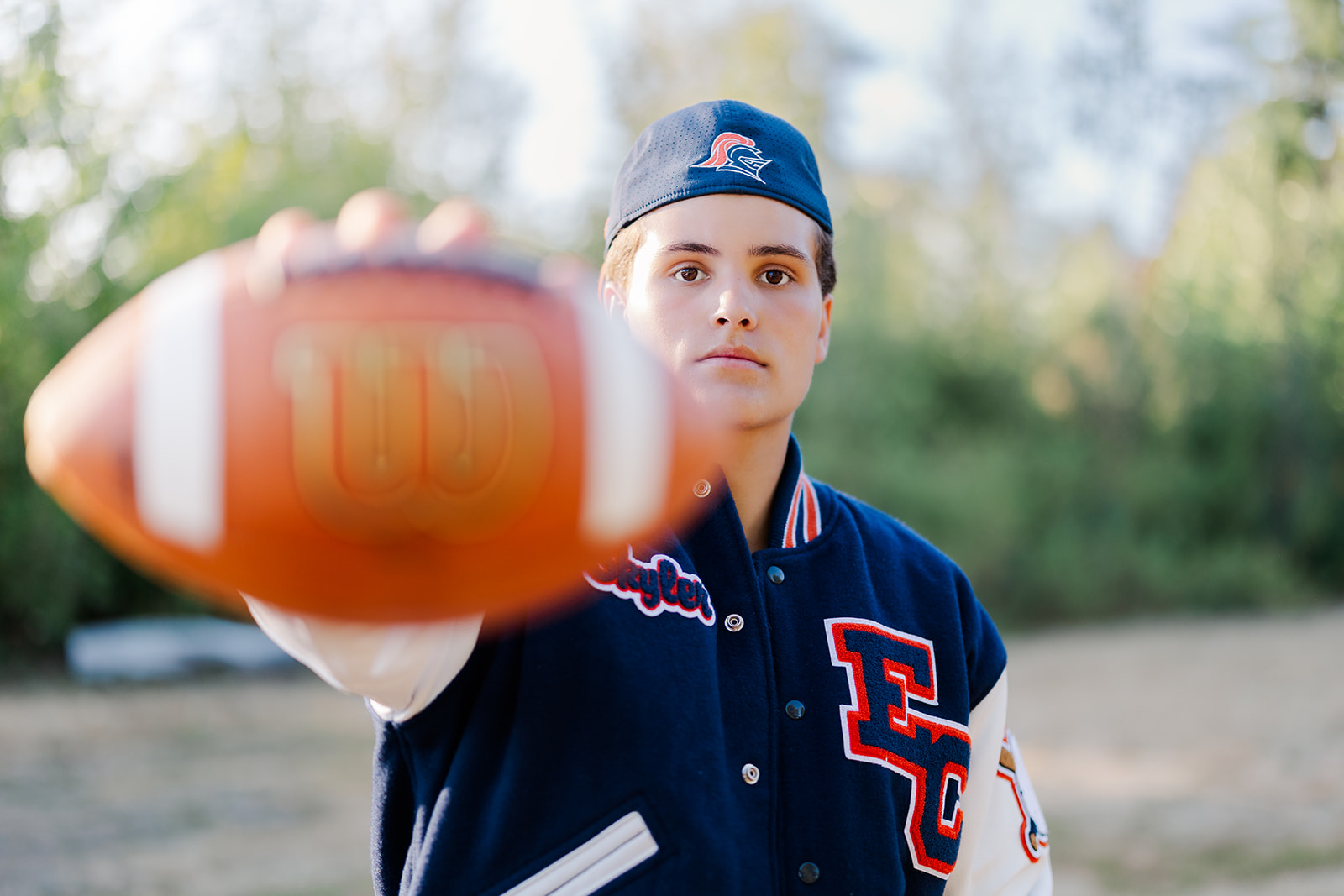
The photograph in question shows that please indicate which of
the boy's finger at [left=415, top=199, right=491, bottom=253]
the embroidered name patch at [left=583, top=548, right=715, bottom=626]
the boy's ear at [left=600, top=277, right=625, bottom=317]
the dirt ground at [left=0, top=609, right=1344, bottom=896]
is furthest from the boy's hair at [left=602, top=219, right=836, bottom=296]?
the dirt ground at [left=0, top=609, right=1344, bottom=896]

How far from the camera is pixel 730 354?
1.25 meters

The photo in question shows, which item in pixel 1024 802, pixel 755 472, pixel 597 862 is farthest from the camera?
pixel 1024 802

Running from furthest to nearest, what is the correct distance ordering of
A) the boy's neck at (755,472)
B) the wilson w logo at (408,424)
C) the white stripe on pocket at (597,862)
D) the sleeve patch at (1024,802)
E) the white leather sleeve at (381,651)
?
the sleeve patch at (1024,802)
the boy's neck at (755,472)
the white stripe on pocket at (597,862)
the white leather sleeve at (381,651)
the wilson w logo at (408,424)

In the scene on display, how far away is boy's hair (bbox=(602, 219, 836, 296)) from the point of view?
1.35 meters

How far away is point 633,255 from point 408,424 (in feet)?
2.28

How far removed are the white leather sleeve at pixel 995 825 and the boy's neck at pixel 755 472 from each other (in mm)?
360

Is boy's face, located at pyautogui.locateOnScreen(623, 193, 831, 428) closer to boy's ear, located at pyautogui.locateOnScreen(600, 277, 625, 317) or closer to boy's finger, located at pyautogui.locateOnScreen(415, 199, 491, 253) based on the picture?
boy's ear, located at pyautogui.locateOnScreen(600, 277, 625, 317)

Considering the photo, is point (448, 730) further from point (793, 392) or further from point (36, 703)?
point (36, 703)

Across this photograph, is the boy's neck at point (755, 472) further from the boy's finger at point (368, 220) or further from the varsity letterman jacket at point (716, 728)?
the boy's finger at point (368, 220)

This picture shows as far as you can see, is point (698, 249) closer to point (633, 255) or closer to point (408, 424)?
point (633, 255)

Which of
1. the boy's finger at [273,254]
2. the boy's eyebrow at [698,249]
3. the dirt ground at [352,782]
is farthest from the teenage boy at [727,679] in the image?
the dirt ground at [352,782]

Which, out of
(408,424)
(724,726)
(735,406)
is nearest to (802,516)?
(735,406)

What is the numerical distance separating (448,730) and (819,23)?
1277 centimetres

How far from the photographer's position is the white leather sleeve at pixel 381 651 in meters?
0.86
